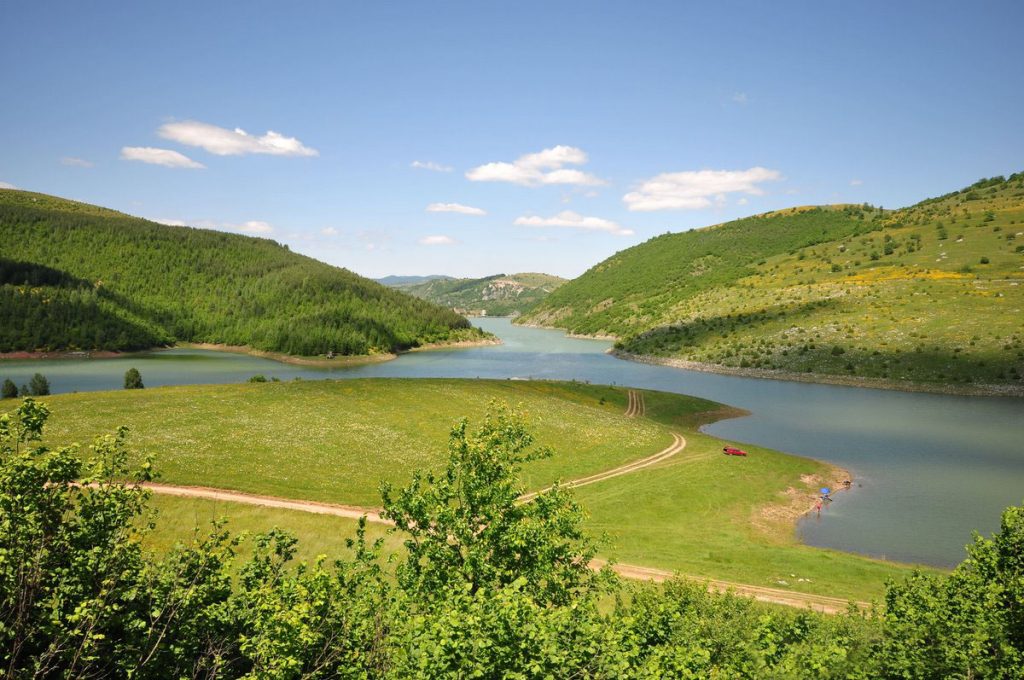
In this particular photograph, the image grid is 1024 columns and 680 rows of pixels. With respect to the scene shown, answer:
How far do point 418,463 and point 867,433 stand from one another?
69.4m

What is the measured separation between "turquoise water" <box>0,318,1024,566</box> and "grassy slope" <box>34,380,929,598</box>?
6.90 m

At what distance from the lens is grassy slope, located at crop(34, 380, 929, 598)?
37.9 m

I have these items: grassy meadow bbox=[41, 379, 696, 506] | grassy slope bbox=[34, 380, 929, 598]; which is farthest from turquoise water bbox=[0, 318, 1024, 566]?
grassy meadow bbox=[41, 379, 696, 506]

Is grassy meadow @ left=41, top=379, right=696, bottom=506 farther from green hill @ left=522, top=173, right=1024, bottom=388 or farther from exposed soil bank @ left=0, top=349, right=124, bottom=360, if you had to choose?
exposed soil bank @ left=0, top=349, right=124, bottom=360

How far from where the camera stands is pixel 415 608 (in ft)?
54.7

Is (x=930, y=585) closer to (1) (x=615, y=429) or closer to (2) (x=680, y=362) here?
(1) (x=615, y=429)

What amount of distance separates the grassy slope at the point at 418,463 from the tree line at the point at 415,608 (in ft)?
41.5

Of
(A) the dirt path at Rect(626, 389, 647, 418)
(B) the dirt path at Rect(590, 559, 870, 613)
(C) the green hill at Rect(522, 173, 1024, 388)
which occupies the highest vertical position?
(C) the green hill at Rect(522, 173, 1024, 388)

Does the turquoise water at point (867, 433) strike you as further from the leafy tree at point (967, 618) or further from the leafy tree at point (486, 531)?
the leafy tree at point (486, 531)

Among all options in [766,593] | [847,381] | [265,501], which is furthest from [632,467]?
[847,381]

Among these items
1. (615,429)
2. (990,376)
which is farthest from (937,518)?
(990,376)

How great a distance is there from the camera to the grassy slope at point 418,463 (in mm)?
37938

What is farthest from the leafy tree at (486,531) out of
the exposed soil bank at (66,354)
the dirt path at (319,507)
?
the exposed soil bank at (66,354)

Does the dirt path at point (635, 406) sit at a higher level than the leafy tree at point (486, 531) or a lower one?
lower
